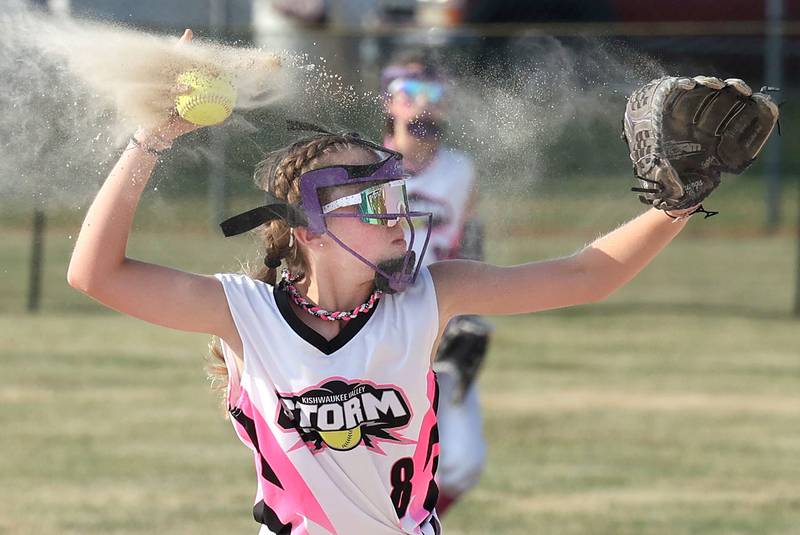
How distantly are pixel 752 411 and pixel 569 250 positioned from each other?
775 centimetres

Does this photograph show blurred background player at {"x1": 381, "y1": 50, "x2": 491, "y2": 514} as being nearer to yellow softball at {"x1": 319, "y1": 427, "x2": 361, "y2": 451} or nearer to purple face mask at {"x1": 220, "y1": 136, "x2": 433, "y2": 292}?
purple face mask at {"x1": 220, "y1": 136, "x2": 433, "y2": 292}

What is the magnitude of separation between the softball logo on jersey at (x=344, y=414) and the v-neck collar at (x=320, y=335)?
93 millimetres

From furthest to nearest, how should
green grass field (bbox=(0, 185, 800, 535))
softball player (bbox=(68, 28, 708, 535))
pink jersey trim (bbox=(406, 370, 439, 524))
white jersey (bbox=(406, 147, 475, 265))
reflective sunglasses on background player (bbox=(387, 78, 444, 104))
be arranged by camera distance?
green grass field (bbox=(0, 185, 800, 535))
white jersey (bbox=(406, 147, 475, 265))
reflective sunglasses on background player (bbox=(387, 78, 444, 104))
pink jersey trim (bbox=(406, 370, 439, 524))
softball player (bbox=(68, 28, 708, 535))

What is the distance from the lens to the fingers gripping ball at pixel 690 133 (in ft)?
11.9

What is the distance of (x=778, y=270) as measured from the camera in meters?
17.4

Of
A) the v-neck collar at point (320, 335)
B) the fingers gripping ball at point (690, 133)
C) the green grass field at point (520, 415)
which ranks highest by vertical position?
the fingers gripping ball at point (690, 133)

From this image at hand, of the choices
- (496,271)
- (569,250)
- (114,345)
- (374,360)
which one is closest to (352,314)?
(374,360)

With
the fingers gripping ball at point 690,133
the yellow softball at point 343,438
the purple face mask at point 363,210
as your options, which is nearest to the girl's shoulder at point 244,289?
the purple face mask at point 363,210

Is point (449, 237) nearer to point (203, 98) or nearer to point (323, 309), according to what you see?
point (323, 309)

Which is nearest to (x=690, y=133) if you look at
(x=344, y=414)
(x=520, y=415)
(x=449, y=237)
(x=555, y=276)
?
(x=555, y=276)

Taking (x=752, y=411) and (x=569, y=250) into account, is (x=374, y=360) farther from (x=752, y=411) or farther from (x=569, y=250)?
(x=569, y=250)

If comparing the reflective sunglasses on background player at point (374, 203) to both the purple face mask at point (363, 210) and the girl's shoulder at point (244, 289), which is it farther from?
the girl's shoulder at point (244, 289)

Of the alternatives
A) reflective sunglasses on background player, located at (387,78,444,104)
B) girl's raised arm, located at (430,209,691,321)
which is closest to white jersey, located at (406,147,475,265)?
reflective sunglasses on background player, located at (387,78,444,104)

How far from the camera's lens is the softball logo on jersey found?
3.62 metres
